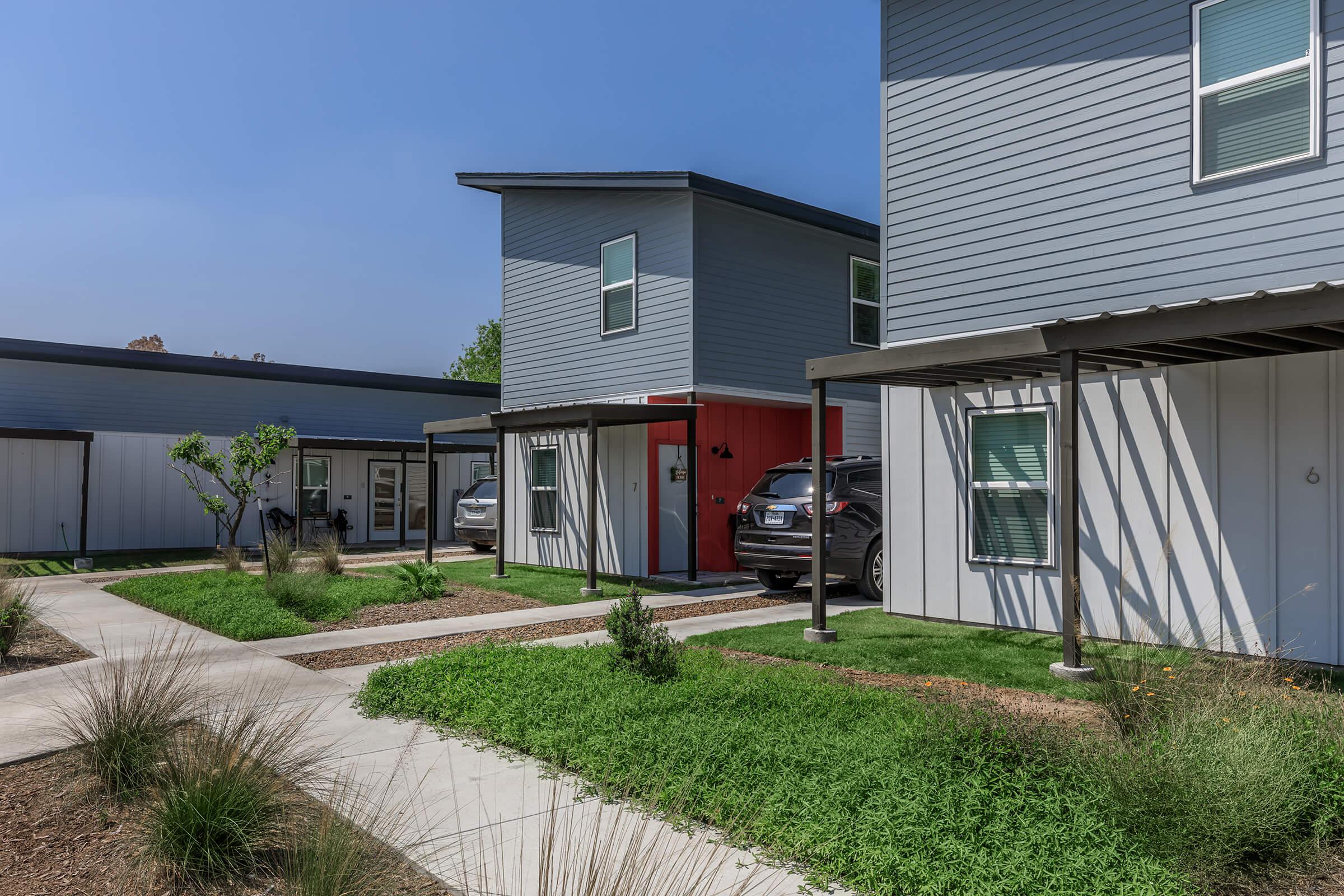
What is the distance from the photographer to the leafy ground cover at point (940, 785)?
325cm

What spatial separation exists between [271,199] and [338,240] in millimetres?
4510

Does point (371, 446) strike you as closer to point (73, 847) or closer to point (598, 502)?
point (598, 502)

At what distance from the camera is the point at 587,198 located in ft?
50.8

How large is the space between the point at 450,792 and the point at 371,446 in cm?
1837

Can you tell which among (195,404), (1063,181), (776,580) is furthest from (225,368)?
(1063,181)

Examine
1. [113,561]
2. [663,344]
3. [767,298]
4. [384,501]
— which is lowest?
[113,561]

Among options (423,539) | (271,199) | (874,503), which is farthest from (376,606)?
(271,199)

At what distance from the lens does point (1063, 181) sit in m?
8.31

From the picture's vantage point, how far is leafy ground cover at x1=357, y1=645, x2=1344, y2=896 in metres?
3.25

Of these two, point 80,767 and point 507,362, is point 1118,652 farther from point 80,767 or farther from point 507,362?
point 507,362

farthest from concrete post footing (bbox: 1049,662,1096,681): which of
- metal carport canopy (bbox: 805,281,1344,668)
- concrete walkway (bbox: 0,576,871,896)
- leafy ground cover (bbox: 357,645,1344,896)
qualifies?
concrete walkway (bbox: 0,576,871,896)

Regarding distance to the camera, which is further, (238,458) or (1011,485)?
(238,458)

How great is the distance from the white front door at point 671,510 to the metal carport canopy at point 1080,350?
6108 mm

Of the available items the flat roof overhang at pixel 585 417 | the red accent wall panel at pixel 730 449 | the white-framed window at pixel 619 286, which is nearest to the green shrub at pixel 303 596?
the flat roof overhang at pixel 585 417
